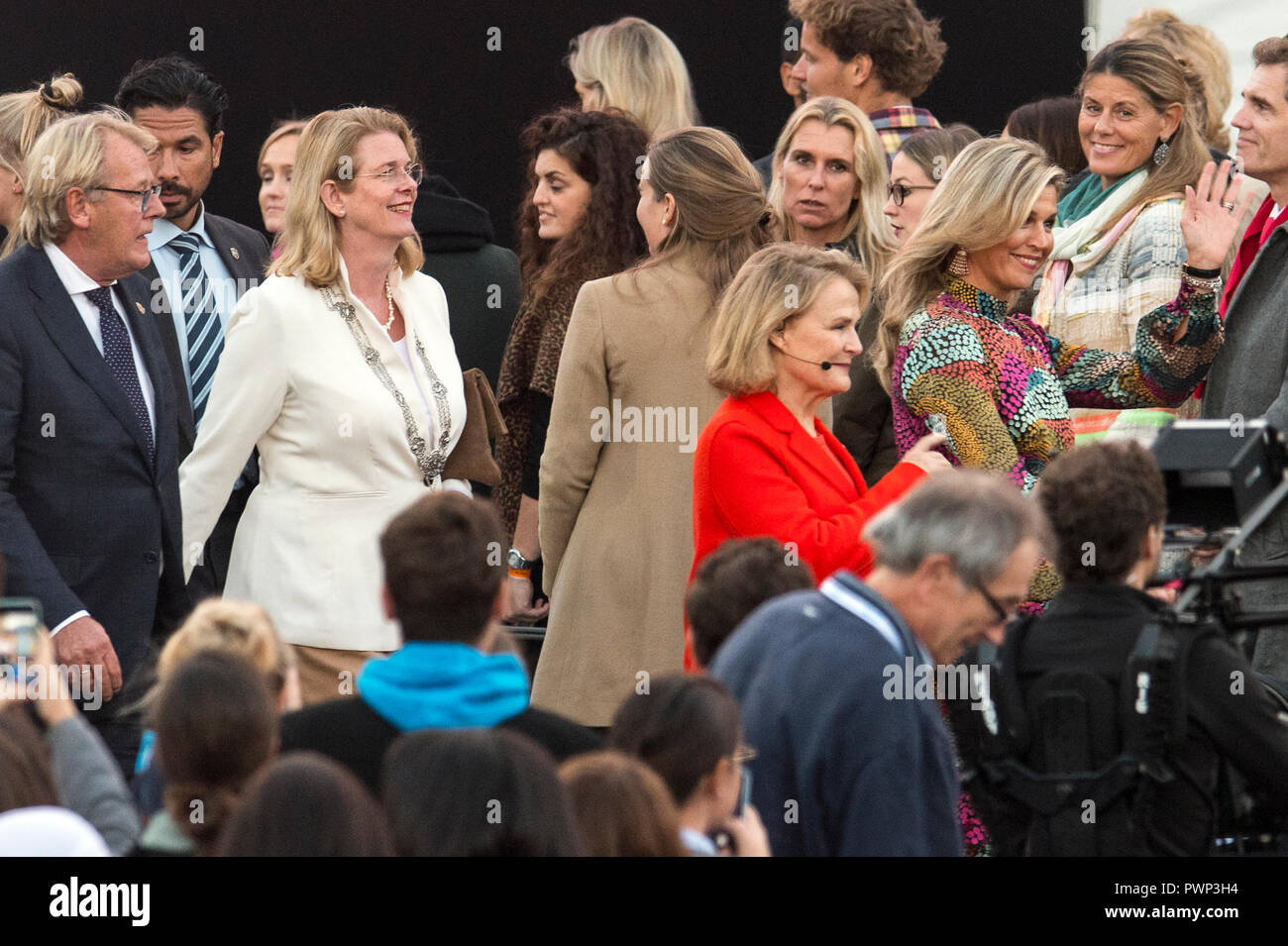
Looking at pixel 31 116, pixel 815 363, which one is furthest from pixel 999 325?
pixel 31 116

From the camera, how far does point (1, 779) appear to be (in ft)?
8.68

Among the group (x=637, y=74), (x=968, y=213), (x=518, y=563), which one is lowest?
(x=518, y=563)

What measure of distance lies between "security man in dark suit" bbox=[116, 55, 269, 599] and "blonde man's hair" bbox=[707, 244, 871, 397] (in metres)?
1.37

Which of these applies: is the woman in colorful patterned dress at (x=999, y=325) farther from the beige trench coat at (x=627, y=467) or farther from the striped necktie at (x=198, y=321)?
the striped necktie at (x=198, y=321)

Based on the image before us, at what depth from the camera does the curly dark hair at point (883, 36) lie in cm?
575

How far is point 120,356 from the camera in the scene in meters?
4.54

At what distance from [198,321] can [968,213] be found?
7.38 feet

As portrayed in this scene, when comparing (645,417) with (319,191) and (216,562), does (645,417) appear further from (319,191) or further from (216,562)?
(216,562)

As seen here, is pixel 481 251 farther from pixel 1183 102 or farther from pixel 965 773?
pixel 965 773

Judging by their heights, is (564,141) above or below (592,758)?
above

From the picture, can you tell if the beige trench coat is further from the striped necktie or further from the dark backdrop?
the dark backdrop

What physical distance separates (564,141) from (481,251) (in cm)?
62

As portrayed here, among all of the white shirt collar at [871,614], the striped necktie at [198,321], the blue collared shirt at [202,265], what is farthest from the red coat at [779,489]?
the blue collared shirt at [202,265]

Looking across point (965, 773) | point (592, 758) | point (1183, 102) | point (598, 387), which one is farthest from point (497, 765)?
point (1183, 102)
